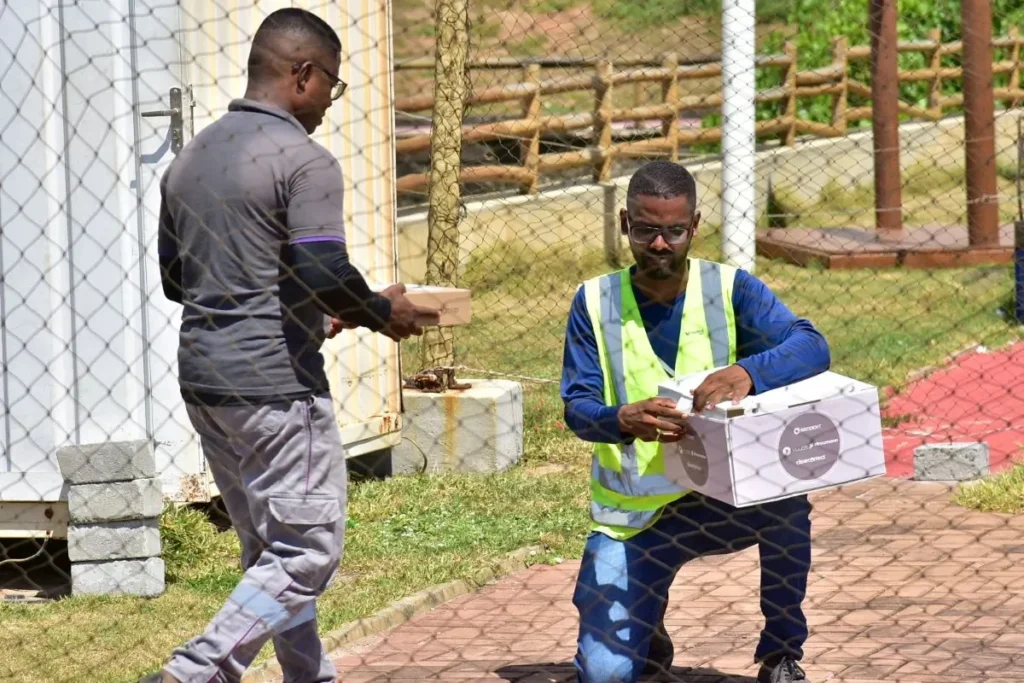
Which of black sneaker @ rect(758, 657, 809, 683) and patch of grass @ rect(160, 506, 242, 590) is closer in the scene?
black sneaker @ rect(758, 657, 809, 683)

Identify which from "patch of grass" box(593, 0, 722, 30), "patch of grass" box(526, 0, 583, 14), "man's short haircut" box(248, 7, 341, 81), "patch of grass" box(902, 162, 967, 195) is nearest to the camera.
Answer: "man's short haircut" box(248, 7, 341, 81)

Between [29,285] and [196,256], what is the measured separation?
2.26 metres

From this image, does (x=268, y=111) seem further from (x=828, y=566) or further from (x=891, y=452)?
(x=891, y=452)

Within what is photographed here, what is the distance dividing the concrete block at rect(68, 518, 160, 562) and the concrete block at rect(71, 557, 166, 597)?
25mm

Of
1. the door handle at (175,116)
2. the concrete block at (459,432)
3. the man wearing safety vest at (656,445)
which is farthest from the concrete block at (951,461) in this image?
the door handle at (175,116)

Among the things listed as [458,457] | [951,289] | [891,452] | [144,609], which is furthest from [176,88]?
[951,289]

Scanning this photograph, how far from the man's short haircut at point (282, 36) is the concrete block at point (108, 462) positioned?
2.02 metres

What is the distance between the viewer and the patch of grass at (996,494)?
5.96m

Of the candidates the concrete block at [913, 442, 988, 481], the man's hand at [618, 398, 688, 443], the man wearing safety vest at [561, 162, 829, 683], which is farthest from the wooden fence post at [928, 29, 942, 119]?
the man's hand at [618, 398, 688, 443]

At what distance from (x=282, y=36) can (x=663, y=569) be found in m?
1.57

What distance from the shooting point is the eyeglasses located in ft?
12.7

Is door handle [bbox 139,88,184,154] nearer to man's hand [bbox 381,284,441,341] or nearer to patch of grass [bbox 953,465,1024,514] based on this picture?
man's hand [bbox 381,284,441,341]

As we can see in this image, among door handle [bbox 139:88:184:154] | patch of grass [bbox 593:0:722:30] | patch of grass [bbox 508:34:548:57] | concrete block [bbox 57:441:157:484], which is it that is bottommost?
concrete block [bbox 57:441:157:484]

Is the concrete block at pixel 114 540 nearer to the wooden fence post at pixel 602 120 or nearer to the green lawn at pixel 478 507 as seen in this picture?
the green lawn at pixel 478 507
